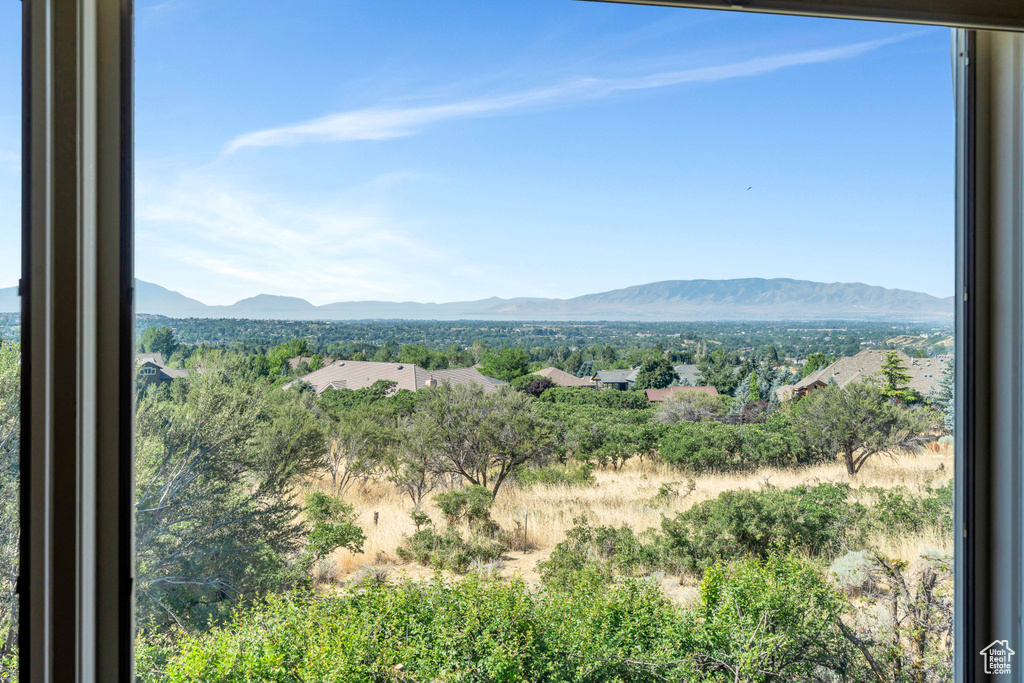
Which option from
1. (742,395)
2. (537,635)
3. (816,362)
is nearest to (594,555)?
(537,635)

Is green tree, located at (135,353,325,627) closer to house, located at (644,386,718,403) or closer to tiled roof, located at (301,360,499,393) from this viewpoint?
tiled roof, located at (301,360,499,393)

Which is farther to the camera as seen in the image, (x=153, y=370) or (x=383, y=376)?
(x=383, y=376)

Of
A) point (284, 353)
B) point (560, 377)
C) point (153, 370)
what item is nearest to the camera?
point (153, 370)

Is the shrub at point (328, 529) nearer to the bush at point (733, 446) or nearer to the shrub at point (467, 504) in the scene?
the shrub at point (467, 504)

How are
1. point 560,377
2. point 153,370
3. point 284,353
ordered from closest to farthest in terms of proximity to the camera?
point 153,370
point 284,353
point 560,377

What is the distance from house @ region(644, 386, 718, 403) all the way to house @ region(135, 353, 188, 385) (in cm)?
122

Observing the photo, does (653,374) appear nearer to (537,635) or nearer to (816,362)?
(816,362)

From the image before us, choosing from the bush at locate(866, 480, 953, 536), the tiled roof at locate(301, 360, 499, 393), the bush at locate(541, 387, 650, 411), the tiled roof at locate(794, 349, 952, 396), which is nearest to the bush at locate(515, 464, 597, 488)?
the bush at locate(541, 387, 650, 411)

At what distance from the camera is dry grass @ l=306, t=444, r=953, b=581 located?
141cm

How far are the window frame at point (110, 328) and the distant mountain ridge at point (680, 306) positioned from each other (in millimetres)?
188

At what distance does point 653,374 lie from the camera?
1512mm

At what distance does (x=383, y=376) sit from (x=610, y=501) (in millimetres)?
703

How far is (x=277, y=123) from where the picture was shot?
142 cm

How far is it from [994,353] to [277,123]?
1938 millimetres
